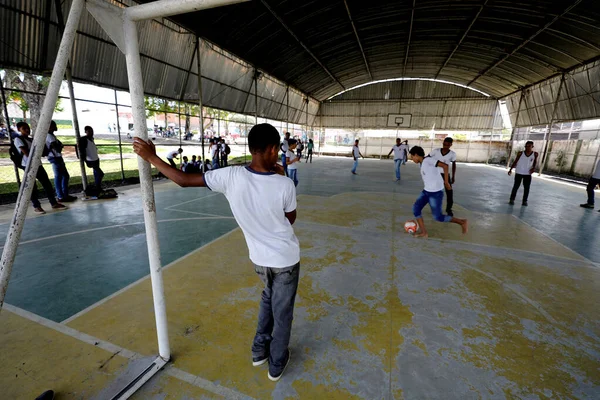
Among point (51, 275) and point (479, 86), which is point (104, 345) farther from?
point (479, 86)

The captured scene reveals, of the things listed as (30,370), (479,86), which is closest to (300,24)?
(30,370)

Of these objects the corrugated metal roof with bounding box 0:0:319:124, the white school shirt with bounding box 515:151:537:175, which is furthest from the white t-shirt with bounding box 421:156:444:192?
the corrugated metal roof with bounding box 0:0:319:124

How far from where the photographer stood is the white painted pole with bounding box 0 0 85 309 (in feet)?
4.93

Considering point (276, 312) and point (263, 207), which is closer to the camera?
point (263, 207)

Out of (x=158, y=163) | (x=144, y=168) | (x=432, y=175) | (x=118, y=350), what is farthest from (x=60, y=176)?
(x=432, y=175)

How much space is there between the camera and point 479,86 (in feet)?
88.7

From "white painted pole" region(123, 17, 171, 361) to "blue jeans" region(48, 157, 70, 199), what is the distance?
7.25m

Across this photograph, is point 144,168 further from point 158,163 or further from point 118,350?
point 118,350

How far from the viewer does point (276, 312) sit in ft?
6.91

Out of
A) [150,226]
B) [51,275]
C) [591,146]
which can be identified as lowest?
[51,275]

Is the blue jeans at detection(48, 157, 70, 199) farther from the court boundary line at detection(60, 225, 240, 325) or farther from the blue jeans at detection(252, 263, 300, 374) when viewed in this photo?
the blue jeans at detection(252, 263, 300, 374)

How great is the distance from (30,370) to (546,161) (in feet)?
87.3

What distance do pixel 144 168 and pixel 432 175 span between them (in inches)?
180

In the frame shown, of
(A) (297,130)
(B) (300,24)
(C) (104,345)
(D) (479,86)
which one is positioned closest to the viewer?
(C) (104,345)
